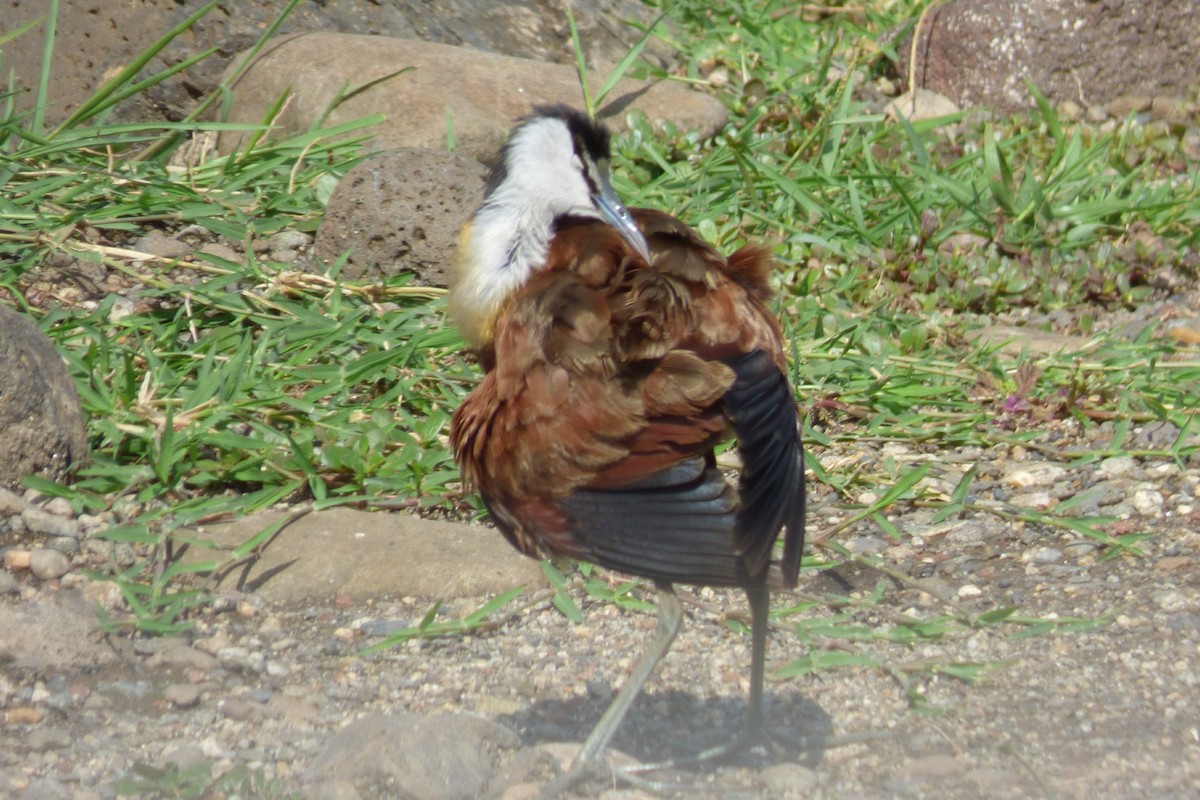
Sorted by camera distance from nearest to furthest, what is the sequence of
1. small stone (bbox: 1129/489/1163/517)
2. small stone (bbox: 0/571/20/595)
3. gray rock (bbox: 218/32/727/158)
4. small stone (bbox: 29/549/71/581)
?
small stone (bbox: 0/571/20/595) → small stone (bbox: 29/549/71/581) → small stone (bbox: 1129/489/1163/517) → gray rock (bbox: 218/32/727/158)

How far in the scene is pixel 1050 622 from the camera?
12.1 feet

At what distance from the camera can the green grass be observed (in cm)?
422

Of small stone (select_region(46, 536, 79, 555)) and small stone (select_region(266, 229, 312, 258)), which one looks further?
small stone (select_region(266, 229, 312, 258))

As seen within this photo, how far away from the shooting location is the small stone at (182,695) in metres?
3.33

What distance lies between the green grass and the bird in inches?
25.1

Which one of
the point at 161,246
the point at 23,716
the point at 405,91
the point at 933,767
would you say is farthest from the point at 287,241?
the point at 933,767

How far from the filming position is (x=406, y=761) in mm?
2957

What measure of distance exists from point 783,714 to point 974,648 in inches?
22.8

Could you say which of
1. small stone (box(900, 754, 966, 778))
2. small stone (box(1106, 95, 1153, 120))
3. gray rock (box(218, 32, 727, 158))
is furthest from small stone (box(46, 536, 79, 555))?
small stone (box(1106, 95, 1153, 120))

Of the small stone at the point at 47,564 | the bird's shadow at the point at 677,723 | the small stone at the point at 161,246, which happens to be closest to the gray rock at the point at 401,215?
the small stone at the point at 161,246

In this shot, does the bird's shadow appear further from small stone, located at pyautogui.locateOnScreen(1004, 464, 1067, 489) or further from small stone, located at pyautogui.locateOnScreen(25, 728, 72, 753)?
small stone, located at pyautogui.locateOnScreen(1004, 464, 1067, 489)

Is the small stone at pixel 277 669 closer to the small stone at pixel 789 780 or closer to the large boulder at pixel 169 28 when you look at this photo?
the small stone at pixel 789 780

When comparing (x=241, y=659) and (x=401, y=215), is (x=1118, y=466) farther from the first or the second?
(x=241, y=659)

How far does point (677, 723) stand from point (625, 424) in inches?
35.3
